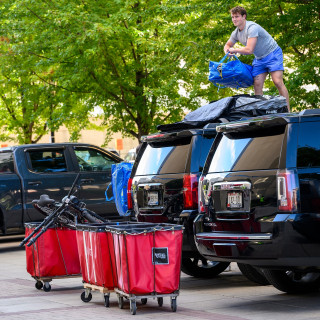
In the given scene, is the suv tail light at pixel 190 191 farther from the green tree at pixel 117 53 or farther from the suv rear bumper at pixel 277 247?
the green tree at pixel 117 53

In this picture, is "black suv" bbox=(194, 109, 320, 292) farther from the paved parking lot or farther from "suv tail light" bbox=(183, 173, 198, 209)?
"suv tail light" bbox=(183, 173, 198, 209)

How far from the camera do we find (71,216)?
10.1 meters

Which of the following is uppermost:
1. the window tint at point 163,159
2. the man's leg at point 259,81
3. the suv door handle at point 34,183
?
the man's leg at point 259,81

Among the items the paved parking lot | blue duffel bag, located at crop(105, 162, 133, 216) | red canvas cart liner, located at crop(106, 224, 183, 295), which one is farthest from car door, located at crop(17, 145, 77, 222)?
red canvas cart liner, located at crop(106, 224, 183, 295)

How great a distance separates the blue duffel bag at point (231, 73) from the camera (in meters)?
10.3

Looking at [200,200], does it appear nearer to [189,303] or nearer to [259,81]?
[189,303]

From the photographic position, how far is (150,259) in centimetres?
775

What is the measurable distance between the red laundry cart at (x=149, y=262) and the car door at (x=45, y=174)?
7.47 metres

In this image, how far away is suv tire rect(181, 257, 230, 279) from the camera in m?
10.6

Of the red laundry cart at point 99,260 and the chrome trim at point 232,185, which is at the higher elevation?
the chrome trim at point 232,185

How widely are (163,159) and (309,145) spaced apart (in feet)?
8.70

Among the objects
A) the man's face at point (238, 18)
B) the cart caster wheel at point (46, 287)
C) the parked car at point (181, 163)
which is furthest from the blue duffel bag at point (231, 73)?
the cart caster wheel at point (46, 287)

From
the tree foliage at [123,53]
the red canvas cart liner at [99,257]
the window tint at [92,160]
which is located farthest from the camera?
the tree foliage at [123,53]

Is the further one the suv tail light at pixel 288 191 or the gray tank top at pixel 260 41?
the gray tank top at pixel 260 41
